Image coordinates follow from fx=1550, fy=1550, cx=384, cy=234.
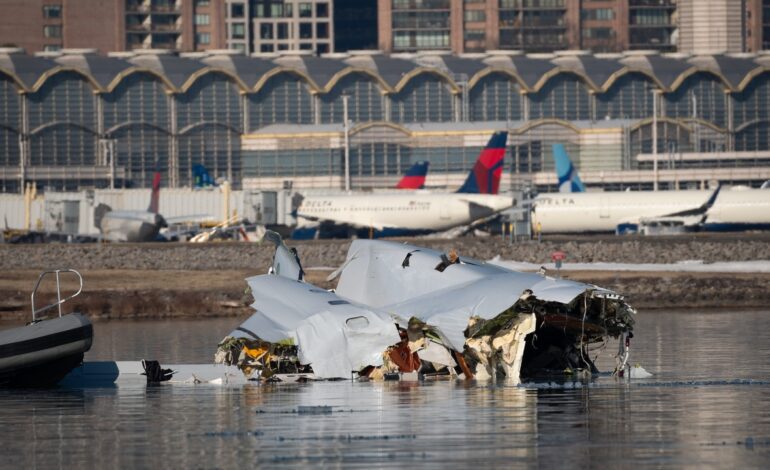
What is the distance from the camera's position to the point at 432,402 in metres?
29.7

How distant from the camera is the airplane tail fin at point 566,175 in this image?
141000mm

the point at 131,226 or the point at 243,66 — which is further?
the point at 243,66

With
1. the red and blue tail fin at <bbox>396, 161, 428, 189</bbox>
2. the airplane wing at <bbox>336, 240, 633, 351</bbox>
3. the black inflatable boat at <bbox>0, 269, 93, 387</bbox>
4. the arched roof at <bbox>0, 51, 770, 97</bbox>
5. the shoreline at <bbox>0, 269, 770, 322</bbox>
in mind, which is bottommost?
the shoreline at <bbox>0, 269, 770, 322</bbox>

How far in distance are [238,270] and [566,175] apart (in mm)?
69754

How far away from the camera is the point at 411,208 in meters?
121

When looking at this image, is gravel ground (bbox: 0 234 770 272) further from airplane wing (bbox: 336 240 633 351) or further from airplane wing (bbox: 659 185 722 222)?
airplane wing (bbox: 336 240 633 351)

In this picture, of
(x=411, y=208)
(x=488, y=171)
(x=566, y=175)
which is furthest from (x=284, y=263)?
(x=566, y=175)

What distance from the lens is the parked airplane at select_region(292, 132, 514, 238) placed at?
4643 inches

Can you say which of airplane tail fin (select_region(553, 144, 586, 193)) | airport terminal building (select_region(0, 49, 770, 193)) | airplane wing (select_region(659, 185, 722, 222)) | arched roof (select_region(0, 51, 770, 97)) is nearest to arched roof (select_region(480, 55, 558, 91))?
arched roof (select_region(0, 51, 770, 97))

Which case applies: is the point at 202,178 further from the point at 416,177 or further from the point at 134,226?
the point at 134,226

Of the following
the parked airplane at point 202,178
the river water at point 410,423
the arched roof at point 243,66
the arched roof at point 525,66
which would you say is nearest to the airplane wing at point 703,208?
the parked airplane at point 202,178

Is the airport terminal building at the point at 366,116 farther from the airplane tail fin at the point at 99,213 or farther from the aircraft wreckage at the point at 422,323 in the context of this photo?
the aircraft wreckage at the point at 422,323

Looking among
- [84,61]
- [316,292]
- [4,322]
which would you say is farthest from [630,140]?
[316,292]

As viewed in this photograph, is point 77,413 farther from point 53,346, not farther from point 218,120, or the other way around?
point 218,120
